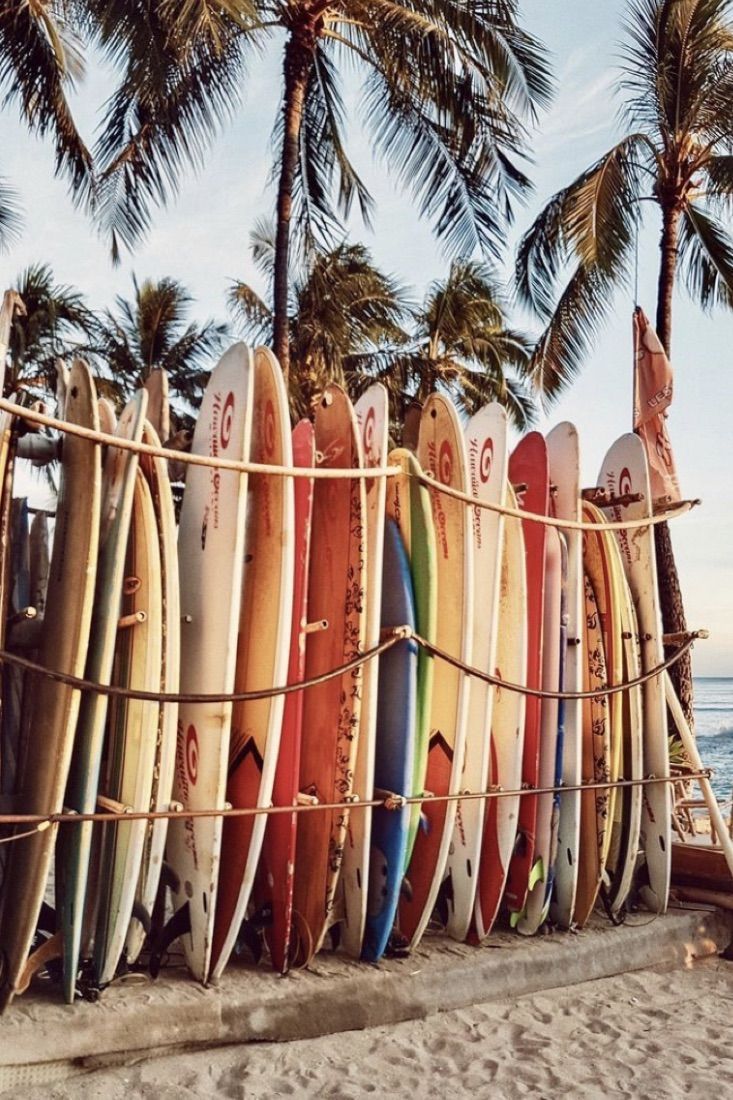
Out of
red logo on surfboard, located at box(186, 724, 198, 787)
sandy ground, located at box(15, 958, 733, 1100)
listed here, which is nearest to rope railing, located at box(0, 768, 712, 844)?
red logo on surfboard, located at box(186, 724, 198, 787)

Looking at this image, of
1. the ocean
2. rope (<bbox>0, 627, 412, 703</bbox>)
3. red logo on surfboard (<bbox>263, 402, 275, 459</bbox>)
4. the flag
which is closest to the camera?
rope (<bbox>0, 627, 412, 703</bbox>)

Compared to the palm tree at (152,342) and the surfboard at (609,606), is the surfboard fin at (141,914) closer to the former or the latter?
the surfboard at (609,606)

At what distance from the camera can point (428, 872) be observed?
320 centimetres

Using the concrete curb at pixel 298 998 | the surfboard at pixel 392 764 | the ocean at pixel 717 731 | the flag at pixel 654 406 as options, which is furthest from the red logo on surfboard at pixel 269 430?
the ocean at pixel 717 731

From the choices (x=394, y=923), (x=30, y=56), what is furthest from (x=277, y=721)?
(x=30, y=56)

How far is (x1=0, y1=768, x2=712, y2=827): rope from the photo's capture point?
2.53 meters

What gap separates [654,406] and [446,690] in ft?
7.21

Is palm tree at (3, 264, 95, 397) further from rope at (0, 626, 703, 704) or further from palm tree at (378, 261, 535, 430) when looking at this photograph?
rope at (0, 626, 703, 704)

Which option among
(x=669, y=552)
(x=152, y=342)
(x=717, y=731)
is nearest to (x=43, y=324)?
(x=152, y=342)

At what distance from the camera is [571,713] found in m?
3.53

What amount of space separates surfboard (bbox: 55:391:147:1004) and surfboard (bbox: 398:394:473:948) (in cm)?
109

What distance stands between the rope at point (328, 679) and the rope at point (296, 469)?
48 centimetres

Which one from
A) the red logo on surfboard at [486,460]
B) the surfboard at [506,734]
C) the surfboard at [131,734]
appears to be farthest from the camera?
the red logo on surfboard at [486,460]

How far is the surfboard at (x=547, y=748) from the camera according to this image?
3.47 meters
